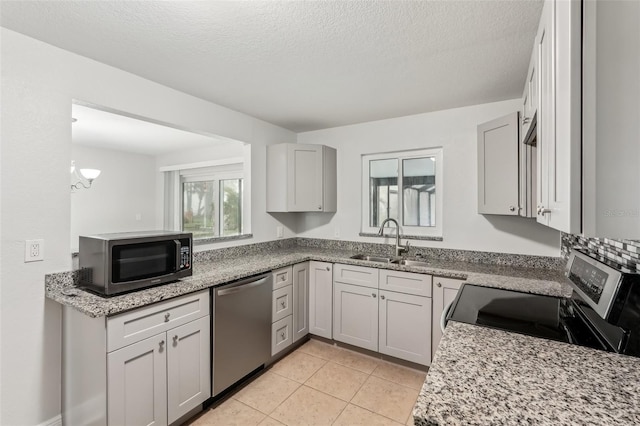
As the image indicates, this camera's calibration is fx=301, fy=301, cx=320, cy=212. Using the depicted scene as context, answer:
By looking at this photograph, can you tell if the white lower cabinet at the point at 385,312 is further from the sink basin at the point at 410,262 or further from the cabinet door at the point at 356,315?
the sink basin at the point at 410,262

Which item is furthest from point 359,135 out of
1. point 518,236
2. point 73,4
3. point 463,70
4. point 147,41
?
point 73,4

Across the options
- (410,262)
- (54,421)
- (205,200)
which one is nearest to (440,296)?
(410,262)

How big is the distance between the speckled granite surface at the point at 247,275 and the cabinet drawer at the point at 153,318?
56mm

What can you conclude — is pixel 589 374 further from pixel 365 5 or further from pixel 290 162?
pixel 290 162

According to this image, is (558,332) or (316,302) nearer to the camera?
(558,332)

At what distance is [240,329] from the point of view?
2.22 metres

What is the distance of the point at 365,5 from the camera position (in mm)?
1397

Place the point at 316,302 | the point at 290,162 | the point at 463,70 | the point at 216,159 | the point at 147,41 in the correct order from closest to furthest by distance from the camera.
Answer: the point at 147,41 → the point at 463,70 → the point at 316,302 → the point at 290,162 → the point at 216,159

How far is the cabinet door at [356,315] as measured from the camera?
2697mm

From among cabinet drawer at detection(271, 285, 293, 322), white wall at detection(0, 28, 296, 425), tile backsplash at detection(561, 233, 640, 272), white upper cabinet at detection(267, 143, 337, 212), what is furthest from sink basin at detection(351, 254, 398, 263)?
white wall at detection(0, 28, 296, 425)

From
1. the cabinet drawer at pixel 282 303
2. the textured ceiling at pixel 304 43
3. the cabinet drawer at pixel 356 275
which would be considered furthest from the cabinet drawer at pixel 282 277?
the textured ceiling at pixel 304 43

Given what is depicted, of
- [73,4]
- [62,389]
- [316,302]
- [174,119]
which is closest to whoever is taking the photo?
[73,4]

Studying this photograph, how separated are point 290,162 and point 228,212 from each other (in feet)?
6.22

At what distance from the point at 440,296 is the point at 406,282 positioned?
0.28 meters
